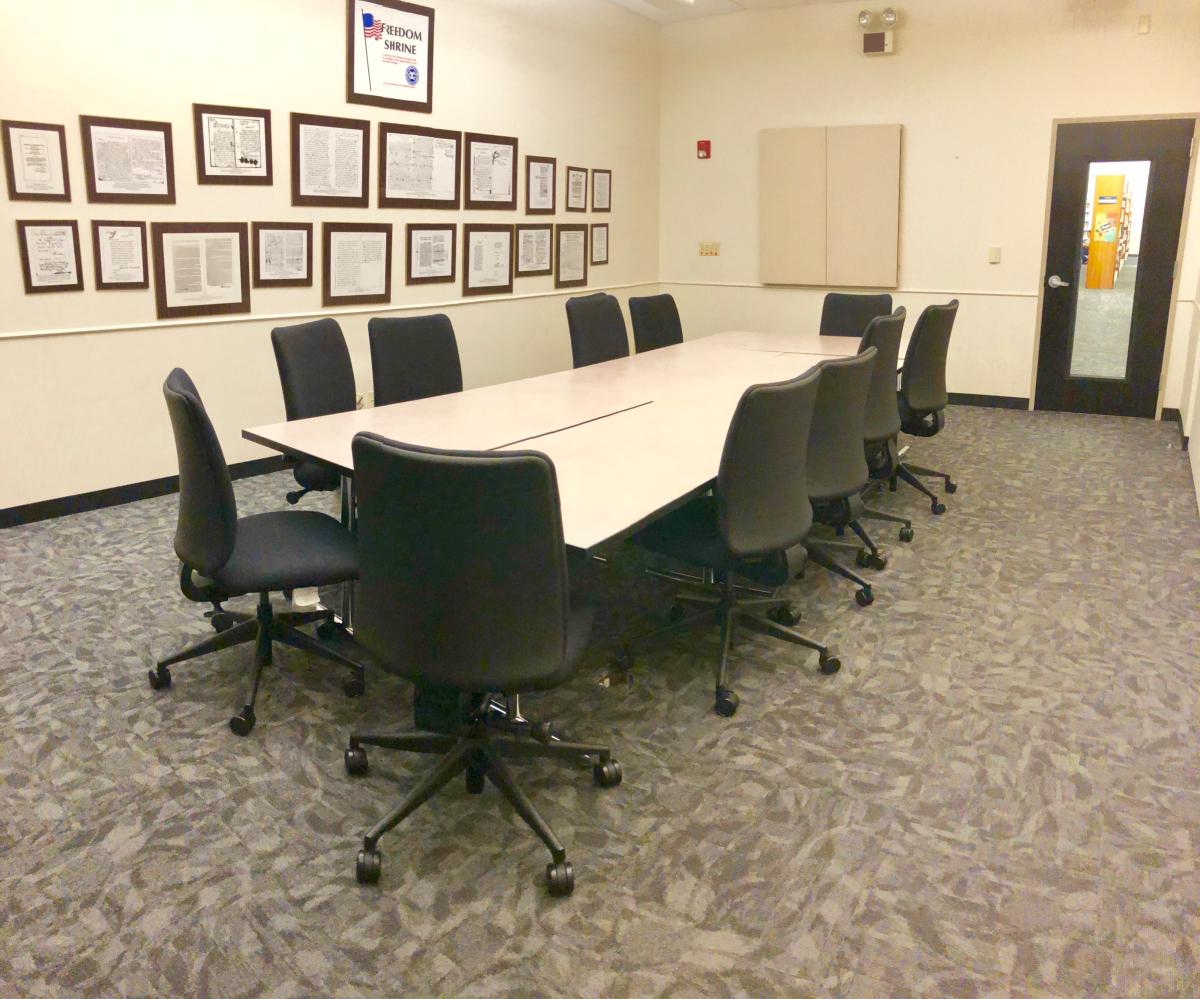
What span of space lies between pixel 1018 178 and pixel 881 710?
5.13 meters

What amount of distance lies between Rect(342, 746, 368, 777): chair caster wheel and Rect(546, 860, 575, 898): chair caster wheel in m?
0.63

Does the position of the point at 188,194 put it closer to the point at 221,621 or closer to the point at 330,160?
the point at 330,160

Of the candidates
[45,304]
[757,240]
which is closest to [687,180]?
[757,240]

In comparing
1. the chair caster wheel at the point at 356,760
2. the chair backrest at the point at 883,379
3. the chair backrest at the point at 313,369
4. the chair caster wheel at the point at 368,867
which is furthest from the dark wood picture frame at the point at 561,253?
the chair caster wheel at the point at 368,867

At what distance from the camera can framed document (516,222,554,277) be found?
6.48 m

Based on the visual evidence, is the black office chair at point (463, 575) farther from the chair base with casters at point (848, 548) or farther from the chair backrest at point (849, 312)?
the chair backrest at point (849, 312)

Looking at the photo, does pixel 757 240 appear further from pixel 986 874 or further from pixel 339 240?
pixel 986 874

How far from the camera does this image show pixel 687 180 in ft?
25.4

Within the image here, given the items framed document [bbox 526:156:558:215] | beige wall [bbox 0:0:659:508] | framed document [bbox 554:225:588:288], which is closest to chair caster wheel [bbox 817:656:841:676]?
beige wall [bbox 0:0:659:508]

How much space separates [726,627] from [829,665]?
333mm

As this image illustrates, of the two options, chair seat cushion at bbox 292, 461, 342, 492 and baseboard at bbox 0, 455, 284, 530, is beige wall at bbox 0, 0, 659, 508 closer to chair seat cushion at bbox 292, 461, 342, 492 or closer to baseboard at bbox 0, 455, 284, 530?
baseboard at bbox 0, 455, 284, 530

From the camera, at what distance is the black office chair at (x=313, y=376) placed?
3434mm

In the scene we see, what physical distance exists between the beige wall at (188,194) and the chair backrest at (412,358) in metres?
1.18

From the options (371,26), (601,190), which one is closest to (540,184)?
(601,190)
